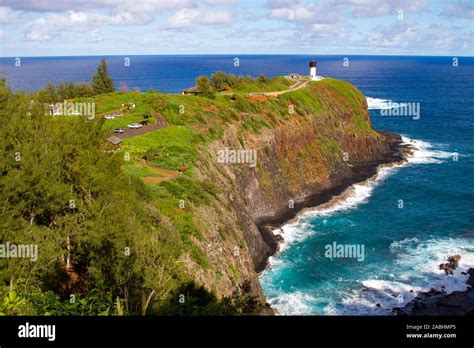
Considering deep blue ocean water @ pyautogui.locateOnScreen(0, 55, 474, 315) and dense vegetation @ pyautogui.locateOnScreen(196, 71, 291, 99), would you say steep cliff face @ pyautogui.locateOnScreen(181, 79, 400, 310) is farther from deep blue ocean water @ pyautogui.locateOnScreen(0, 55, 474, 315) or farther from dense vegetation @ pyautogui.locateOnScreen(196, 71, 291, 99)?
dense vegetation @ pyautogui.locateOnScreen(196, 71, 291, 99)

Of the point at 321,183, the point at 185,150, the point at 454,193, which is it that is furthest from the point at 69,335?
the point at 454,193

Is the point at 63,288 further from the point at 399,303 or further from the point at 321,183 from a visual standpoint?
the point at 321,183

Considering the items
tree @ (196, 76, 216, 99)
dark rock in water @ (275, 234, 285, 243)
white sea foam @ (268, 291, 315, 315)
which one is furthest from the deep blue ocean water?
tree @ (196, 76, 216, 99)

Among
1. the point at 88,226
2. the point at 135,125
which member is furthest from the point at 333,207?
the point at 88,226

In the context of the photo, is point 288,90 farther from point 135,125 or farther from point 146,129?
point 135,125

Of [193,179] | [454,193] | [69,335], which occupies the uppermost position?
[69,335]
